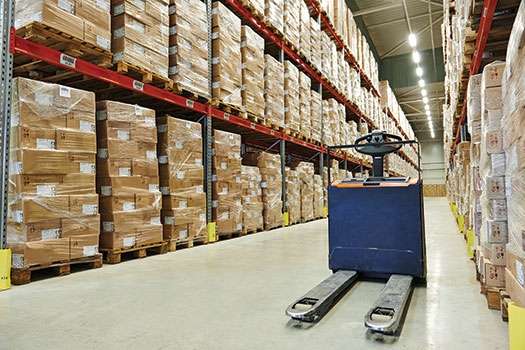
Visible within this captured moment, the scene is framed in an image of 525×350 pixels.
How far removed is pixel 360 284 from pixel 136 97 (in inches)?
155

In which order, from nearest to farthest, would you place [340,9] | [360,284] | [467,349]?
[467,349]
[360,284]
[340,9]

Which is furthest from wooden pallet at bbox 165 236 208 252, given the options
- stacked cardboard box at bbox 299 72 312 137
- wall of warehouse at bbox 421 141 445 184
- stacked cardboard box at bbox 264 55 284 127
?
wall of warehouse at bbox 421 141 445 184

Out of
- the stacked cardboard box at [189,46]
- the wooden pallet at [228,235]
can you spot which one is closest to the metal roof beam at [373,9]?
the stacked cardboard box at [189,46]

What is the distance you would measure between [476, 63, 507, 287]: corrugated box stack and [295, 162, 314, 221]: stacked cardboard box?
6005 millimetres

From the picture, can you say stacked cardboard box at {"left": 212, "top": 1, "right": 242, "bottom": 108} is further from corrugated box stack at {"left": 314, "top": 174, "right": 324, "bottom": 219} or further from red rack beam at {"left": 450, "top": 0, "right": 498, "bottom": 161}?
corrugated box stack at {"left": 314, "top": 174, "right": 324, "bottom": 219}

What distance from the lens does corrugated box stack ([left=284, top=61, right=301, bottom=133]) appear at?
298 inches

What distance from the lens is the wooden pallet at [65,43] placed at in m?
3.11

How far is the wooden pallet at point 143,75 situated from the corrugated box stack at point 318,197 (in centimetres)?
562

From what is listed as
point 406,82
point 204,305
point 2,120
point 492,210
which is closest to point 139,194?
point 2,120

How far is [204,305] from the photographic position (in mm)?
2264

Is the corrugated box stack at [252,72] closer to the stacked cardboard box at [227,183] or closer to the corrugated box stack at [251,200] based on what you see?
the stacked cardboard box at [227,183]

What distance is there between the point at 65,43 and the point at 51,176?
52.3 inches

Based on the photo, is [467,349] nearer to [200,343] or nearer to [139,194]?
[200,343]

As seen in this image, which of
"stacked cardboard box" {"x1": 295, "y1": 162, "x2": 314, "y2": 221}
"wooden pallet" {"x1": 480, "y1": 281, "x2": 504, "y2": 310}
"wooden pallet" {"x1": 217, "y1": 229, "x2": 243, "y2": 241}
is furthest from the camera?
"stacked cardboard box" {"x1": 295, "y1": 162, "x2": 314, "y2": 221}
